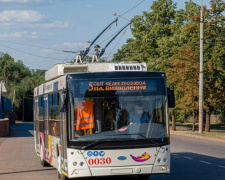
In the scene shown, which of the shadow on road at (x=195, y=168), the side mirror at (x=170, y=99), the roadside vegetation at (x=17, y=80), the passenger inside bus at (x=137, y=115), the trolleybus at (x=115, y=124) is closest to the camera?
the trolleybus at (x=115, y=124)

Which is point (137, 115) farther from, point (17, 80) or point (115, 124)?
point (17, 80)

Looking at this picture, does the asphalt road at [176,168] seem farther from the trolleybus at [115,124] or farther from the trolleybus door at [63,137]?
the trolleybus at [115,124]

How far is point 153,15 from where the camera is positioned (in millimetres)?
62156

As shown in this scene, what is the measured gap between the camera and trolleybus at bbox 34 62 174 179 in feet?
39.8

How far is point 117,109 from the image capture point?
40.6 ft

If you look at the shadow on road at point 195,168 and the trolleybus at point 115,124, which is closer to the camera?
the trolleybus at point 115,124

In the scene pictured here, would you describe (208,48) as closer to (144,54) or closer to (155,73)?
(144,54)

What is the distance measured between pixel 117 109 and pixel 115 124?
350 millimetres

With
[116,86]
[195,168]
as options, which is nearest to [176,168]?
[195,168]

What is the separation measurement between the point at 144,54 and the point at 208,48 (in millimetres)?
17063

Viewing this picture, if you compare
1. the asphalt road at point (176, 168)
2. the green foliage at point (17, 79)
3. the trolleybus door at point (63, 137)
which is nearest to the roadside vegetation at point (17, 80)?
Result: the green foliage at point (17, 79)

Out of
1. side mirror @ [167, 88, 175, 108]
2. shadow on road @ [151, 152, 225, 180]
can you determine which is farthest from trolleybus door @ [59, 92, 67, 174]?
shadow on road @ [151, 152, 225, 180]

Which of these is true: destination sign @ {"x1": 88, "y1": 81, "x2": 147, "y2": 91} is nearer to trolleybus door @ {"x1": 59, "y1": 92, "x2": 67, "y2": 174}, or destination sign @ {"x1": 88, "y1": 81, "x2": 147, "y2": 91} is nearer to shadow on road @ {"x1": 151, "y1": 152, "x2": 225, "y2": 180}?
trolleybus door @ {"x1": 59, "y1": 92, "x2": 67, "y2": 174}

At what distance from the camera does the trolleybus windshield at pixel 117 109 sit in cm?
1223
